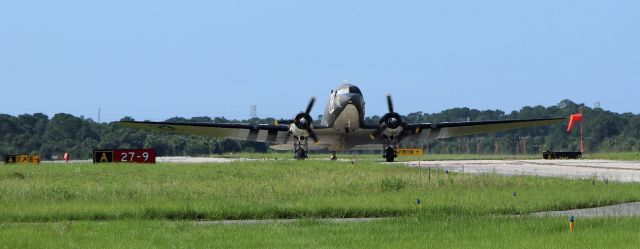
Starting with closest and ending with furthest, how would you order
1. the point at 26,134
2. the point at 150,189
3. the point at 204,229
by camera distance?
the point at 204,229
the point at 150,189
the point at 26,134

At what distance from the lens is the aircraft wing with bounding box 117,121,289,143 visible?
6831 centimetres

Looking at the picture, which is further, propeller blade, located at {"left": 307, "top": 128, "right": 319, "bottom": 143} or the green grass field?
propeller blade, located at {"left": 307, "top": 128, "right": 319, "bottom": 143}

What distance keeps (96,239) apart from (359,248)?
583cm

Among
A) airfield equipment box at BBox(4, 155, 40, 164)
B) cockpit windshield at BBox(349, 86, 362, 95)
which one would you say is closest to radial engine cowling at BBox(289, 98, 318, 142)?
cockpit windshield at BBox(349, 86, 362, 95)

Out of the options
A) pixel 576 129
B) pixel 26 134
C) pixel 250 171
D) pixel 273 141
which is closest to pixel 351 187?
pixel 250 171

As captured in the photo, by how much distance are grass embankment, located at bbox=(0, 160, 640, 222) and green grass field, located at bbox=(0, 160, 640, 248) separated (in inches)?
1.8

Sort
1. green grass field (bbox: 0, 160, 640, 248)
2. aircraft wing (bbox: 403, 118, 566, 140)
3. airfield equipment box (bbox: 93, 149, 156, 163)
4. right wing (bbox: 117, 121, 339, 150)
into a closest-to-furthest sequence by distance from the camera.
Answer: green grass field (bbox: 0, 160, 640, 248) < airfield equipment box (bbox: 93, 149, 156, 163) < right wing (bbox: 117, 121, 339, 150) < aircraft wing (bbox: 403, 118, 566, 140)

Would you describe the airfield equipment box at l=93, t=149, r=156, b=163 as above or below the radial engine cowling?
below

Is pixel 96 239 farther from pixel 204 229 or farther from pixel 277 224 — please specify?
pixel 277 224

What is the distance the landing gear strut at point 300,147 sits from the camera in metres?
64.9

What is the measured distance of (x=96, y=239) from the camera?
19875mm

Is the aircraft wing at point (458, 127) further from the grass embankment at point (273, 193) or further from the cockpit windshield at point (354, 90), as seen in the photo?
the grass embankment at point (273, 193)

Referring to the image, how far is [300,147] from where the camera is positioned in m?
66.1

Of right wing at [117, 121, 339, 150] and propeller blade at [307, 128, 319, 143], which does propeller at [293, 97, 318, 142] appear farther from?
right wing at [117, 121, 339, 150]
